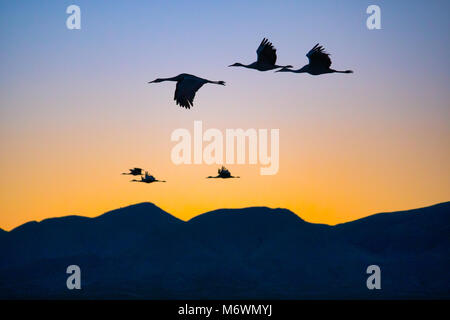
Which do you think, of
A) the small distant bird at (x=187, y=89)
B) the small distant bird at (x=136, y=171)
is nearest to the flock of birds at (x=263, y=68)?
the small distant bird at (x=187, y=89)

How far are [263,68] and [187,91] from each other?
4.51 m

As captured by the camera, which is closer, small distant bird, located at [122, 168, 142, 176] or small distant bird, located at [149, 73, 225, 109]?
small distant bird, located at [149, 73, 225, 109]

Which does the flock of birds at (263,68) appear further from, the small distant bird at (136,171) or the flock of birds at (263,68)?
the small distant bird at (136,171)

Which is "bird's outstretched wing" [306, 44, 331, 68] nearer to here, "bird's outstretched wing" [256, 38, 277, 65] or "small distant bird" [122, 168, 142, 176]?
"bird's outstretched wing" [256, 38, 277, 65]

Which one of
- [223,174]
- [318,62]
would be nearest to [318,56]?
[318,62]

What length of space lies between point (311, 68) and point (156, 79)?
8860 millimetres

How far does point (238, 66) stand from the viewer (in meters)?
45.6

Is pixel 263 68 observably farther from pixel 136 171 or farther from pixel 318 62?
pixel 136 171

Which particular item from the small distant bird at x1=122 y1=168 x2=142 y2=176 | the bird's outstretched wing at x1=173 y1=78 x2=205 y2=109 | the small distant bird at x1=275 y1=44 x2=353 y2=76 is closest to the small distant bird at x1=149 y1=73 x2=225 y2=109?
the bird's outstretched wing at x1=173 y1=78 x2=205 y2=109

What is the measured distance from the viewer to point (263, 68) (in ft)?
136

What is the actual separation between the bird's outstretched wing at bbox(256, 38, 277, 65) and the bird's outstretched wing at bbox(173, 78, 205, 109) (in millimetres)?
3498

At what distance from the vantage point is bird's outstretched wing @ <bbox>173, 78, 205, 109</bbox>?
129 ft
